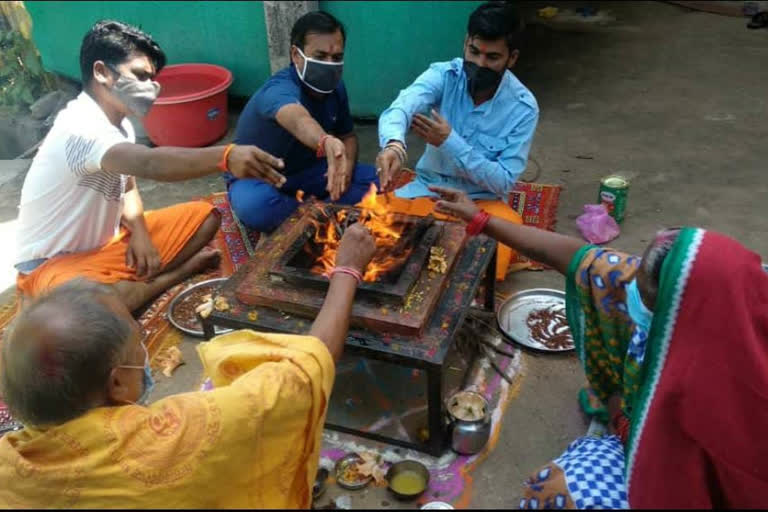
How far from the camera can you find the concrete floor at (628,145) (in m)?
3.25

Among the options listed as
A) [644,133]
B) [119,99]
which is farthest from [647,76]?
[119,99]

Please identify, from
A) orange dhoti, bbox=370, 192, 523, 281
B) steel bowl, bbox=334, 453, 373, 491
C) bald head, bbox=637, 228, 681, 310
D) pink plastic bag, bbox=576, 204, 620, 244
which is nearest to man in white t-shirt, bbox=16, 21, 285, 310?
orange dhoti, bbox=370, 192, 523, 281

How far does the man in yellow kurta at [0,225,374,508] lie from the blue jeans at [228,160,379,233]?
2446 mm

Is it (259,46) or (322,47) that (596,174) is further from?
(259,46)

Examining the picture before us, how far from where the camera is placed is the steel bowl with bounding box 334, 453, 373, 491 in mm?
2852

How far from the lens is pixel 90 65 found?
11.8ft

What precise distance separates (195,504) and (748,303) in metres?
1.76

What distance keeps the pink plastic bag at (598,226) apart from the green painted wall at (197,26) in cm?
380

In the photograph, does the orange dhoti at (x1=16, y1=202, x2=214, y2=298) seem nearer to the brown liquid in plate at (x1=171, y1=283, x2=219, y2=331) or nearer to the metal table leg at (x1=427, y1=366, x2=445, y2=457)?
the brown liquid in plate at (x1=171, y1=283, x2=219, y2=331)

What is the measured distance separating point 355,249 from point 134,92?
1.95 meters

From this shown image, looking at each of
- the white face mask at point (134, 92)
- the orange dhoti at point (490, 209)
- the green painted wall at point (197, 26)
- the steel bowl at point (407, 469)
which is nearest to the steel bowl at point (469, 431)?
the steel bowl at point (407, 469)

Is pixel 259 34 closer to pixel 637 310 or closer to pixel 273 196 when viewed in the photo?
pixel 273 196

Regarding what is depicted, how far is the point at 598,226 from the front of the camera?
14.8 ft

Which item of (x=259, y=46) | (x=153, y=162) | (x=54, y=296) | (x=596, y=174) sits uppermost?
(x=54, y=296)
